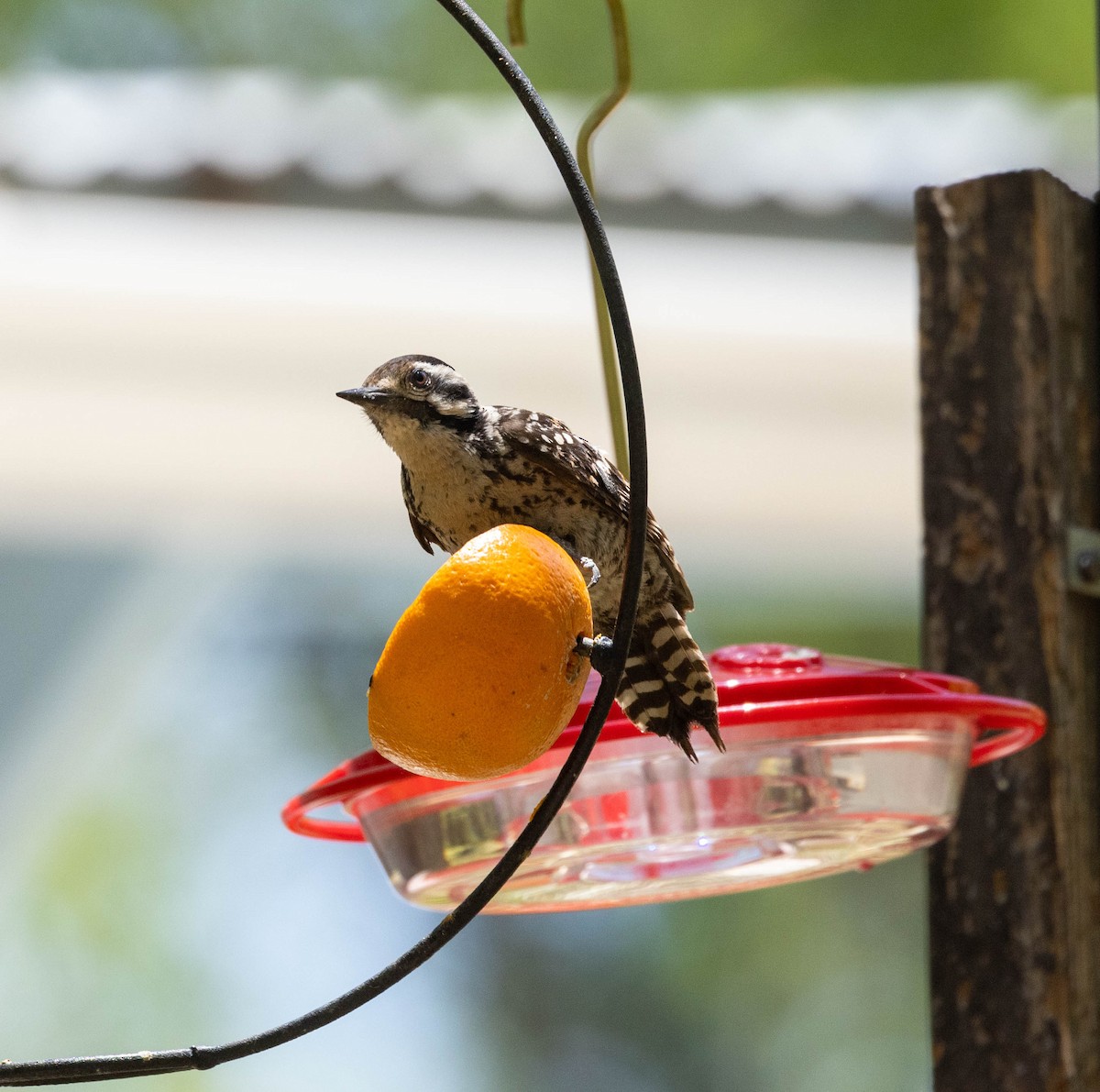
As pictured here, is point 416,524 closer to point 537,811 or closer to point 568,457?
point 568,457

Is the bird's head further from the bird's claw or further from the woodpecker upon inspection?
the bird's claw

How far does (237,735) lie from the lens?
687 cm

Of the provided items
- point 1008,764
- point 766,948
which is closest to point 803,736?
point 1008,764

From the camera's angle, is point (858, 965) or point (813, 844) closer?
point (813, 844)

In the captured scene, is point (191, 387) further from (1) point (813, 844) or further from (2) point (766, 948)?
(2) point (766, 948)

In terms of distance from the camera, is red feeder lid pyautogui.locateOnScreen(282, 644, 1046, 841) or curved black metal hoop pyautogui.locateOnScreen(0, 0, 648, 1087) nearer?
curved black metal hoop pyautogui.locateOnScreen(0, 0, 648, 1087)

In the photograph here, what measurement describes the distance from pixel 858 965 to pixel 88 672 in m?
3.68

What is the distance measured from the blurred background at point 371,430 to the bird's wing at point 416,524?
2489mm

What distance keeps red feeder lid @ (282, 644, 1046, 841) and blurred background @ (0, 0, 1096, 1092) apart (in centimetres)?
265

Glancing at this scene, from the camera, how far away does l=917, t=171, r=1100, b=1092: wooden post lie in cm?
212

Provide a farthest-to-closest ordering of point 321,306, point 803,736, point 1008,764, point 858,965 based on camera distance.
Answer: point 858,965 → point 321,306 → point 1008,764 → point 803,736

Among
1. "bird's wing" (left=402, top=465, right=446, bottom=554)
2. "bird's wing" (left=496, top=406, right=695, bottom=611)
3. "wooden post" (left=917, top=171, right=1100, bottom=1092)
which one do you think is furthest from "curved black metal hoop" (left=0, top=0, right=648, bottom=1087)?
"wooden post" (left=917, top=171, right=1100, bottom=1092)

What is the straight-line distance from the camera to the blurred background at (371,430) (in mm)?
4672

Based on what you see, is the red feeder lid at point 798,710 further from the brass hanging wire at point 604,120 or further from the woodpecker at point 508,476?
the brass hanging wire at point 604,120
